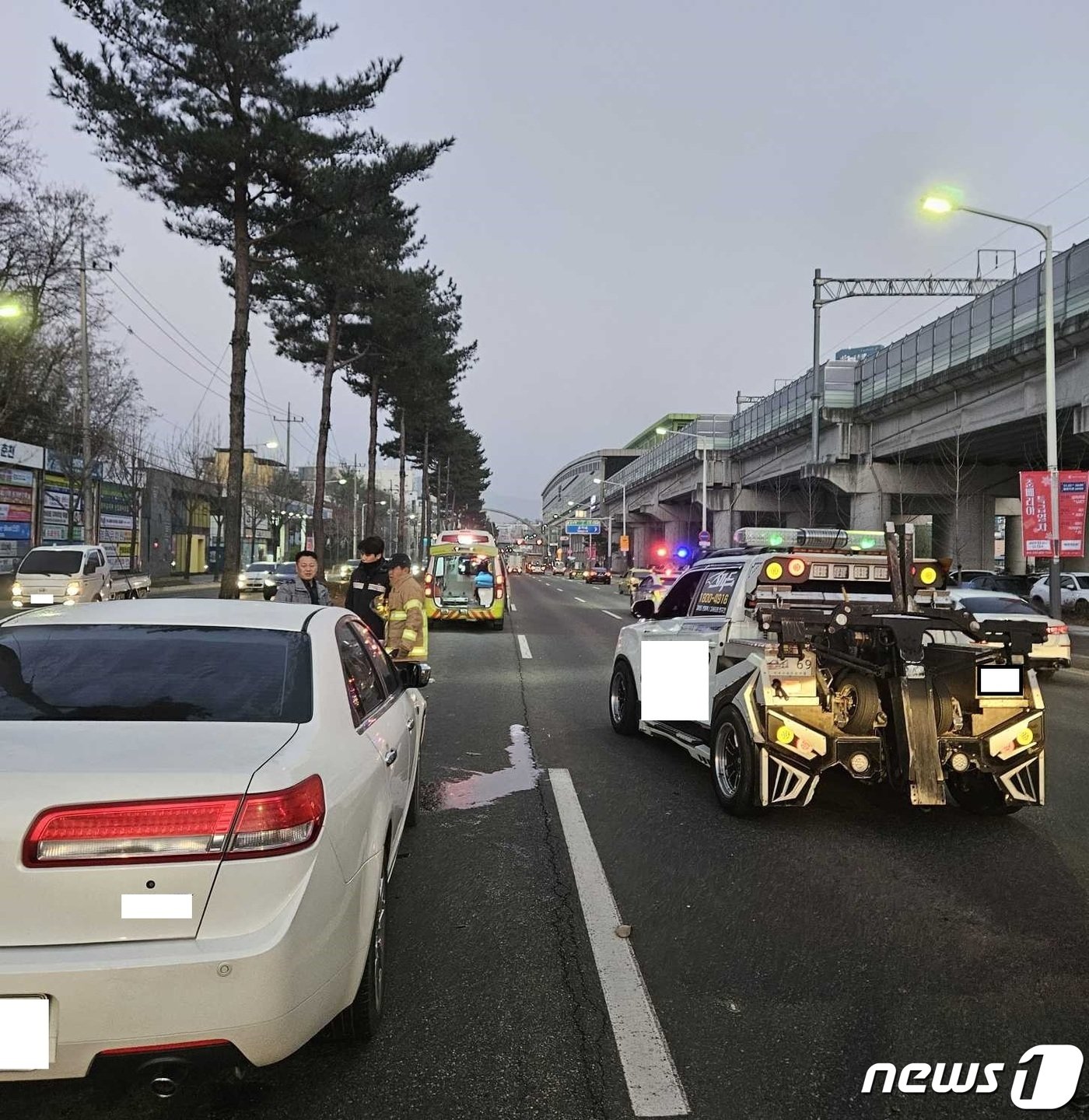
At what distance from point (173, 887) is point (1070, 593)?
33915 millimetres

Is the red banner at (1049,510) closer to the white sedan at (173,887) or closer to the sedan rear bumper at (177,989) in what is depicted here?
the white sedan at (173,887)

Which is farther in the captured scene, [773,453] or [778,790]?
[773,453]

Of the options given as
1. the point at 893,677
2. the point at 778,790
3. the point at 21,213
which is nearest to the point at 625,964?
the point at 778,790

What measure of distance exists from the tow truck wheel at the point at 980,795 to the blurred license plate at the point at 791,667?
1.19 metres

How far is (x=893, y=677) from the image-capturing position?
5035 mm

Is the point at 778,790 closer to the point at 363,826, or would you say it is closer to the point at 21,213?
the point at 363,826

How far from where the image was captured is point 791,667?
519 centimetres

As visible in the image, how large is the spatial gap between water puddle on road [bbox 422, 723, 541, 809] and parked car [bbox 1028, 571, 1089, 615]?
85.3 feet

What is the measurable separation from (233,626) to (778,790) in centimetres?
335

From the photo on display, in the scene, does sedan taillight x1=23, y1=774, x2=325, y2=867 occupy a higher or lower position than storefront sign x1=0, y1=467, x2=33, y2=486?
lower

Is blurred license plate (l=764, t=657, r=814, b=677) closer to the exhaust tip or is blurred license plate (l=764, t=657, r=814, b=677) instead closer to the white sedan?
the white sedan

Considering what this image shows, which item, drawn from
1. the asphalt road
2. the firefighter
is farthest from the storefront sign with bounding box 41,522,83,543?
the asphalt road

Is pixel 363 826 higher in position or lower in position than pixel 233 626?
lower

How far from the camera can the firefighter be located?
25.0 ft
